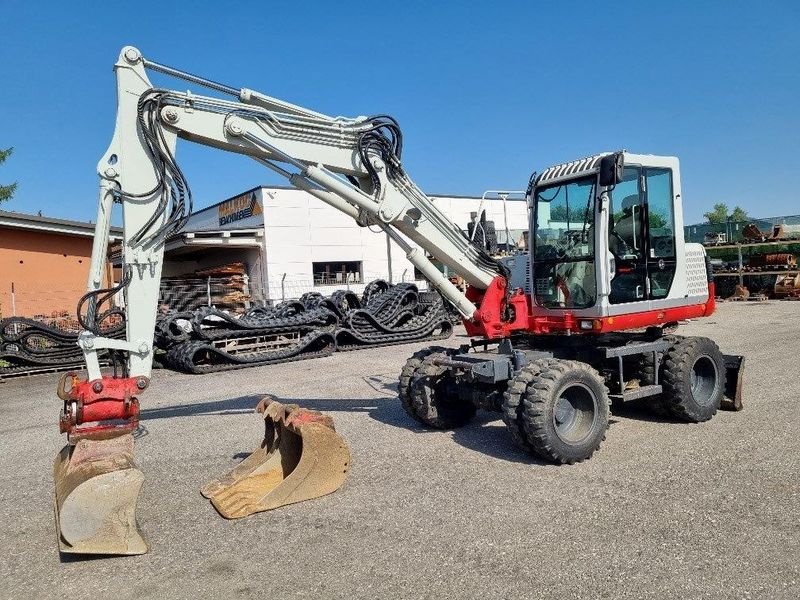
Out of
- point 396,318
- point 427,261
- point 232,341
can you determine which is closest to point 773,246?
point 396,318

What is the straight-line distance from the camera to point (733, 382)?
7.49 metres

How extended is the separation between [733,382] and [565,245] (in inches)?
111

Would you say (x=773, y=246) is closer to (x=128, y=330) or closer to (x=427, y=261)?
(x=427, y=261)

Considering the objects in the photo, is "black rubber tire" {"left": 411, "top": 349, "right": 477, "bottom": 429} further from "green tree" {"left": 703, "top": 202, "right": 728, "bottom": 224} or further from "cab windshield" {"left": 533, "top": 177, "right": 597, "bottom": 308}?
"green tree" {"left": 703, "top": 202, "right": 728, "bottom": 224}

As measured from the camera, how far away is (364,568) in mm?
3938

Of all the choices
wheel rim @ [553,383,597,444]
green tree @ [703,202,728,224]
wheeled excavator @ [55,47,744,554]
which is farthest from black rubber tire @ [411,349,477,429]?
green tree @ [703,202,728,224]

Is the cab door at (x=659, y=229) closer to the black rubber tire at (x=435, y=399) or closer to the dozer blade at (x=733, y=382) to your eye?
the dozer blade at (x=733, y=382)

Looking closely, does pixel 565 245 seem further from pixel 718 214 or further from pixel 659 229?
pixel 718 214

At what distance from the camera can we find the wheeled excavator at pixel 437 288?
15.6 feet

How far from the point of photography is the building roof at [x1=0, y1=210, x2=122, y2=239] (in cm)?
1841

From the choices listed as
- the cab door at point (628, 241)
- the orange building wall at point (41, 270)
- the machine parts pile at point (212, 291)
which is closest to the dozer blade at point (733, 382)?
the cab door at point (628, 241)

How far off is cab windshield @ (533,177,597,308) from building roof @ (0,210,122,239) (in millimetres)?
15627

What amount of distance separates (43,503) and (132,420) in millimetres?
1484

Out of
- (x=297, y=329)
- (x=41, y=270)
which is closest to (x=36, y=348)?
(x=297, y=329)
